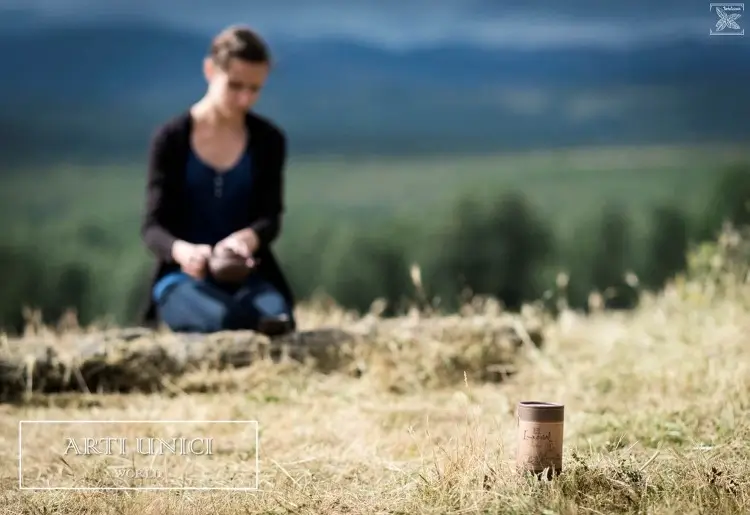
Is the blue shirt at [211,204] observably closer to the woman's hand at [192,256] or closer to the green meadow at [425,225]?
the woman's hand at [192,256]

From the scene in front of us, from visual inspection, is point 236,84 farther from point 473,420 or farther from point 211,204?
point 473,420

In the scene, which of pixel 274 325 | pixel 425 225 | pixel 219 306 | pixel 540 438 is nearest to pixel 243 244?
pixel 219 306

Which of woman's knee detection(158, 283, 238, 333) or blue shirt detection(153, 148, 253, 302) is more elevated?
blue shirt detection(153, 148, 253, 302)

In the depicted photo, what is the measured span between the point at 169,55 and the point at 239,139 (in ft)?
2.09

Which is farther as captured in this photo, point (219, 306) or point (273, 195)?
point (273, 195)

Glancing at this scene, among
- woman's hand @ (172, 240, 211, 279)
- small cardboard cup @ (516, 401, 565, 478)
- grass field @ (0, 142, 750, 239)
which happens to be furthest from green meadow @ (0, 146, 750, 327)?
small cardboard cup @ (516, 401, 565, 478)

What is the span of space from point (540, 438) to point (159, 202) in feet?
9.41

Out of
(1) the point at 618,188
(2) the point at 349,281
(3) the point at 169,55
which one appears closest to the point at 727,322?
(1) the point at 618,188

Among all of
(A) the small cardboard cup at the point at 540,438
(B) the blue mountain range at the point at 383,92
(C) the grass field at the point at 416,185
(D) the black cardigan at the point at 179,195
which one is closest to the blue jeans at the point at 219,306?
(D) the black cardigan at the point at 179,195

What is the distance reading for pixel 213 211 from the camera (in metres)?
6.25

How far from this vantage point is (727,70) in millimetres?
5801

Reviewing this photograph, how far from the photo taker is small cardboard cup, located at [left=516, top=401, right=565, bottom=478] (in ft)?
14.0

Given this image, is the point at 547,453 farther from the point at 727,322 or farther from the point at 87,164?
the point at 87,164

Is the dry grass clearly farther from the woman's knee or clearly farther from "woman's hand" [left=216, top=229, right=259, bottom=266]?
"woman's hand" [left=216, top=229, right=259, bottom=266]
